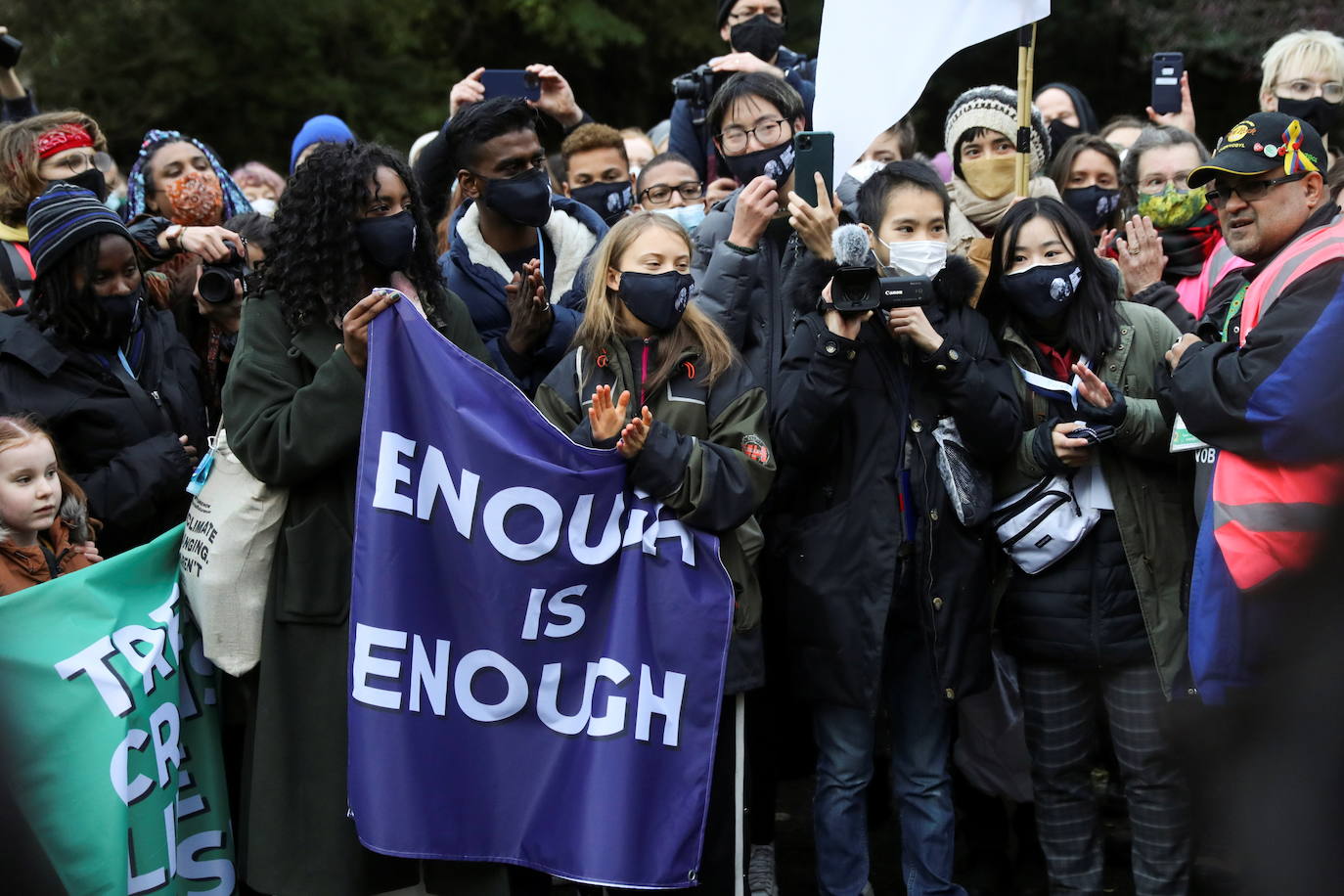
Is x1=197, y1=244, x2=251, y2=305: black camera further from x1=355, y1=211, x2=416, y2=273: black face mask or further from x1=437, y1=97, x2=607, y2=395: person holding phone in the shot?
x1=355, y1=211, x2=416, y2=273: black face mask

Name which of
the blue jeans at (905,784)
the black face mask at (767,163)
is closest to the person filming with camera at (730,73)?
the black face mask at (767,163)

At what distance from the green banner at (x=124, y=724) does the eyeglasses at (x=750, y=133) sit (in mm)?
2089

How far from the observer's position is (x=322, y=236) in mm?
4223

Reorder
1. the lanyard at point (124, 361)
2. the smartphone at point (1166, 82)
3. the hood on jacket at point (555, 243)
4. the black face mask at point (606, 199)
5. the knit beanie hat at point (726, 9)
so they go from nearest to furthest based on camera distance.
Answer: the lanyard at point (124, 361) < the hood on jacket at point (555, 243) < the black face mask at point (606, 199) < the smartphone at point (1166, 82) < the knit beanie hat at point (726, 9)

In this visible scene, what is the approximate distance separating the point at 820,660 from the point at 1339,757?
2.84 m

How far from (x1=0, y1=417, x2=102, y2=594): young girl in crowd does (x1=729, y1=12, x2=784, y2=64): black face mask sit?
3.58 metres

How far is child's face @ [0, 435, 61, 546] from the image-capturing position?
4188mm

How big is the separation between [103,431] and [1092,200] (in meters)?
3.72

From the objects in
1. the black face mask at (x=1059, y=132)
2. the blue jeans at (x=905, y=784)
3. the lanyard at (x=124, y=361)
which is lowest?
the blue jeans at (x=905, y=784)

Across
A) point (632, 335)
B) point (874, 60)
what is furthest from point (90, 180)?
point (874, 60)

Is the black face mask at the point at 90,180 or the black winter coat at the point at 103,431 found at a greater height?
the black face mask at the point at 90,180

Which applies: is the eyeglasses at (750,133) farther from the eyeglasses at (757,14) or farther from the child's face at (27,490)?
the child's face at (27,490)

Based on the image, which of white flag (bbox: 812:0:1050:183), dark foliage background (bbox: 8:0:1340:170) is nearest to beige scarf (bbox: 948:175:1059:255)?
white flag (bbox: 812:0:1050:183)

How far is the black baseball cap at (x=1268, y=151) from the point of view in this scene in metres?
4.19
